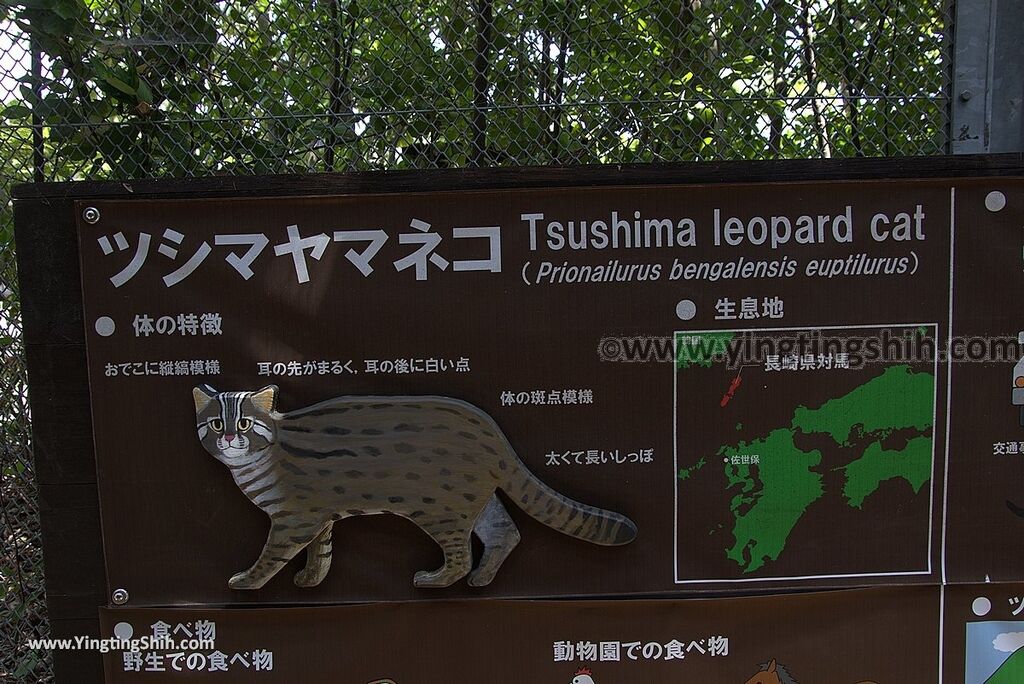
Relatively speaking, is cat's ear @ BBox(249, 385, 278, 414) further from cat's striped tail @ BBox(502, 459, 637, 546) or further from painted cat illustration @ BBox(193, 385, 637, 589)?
cat's striped tail @ BBox(502, 459, 637, 546)

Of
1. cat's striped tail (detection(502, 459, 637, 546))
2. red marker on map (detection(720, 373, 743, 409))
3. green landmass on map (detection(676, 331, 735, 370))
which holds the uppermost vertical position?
Result: green landmass on map (detection(676, 331, 735, 370))

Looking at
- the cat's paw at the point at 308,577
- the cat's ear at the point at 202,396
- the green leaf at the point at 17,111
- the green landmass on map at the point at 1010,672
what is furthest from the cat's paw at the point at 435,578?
the green leaf at the point at 17,111

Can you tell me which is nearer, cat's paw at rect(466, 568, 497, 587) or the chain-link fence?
cat's paw at rect(466, 568, 497, 587)

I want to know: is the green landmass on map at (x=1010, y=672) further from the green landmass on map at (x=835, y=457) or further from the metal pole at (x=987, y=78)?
the metal pole at (x=987, y=78)

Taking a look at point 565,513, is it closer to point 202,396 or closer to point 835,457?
point 835,457

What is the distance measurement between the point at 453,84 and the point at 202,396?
1250 mm

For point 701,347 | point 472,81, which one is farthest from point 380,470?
point 472,81

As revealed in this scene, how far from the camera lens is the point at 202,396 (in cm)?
210

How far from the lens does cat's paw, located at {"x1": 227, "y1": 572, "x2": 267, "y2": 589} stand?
2163 millimetres

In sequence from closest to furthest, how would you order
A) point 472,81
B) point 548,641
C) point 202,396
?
point 202,396 < point 548,641 < point 472,81

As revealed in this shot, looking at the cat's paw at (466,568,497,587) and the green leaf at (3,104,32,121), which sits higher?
the green leaf at (3,104,32,121)

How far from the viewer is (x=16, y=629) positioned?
251 centimetres

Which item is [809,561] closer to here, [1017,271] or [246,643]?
[1017,271]

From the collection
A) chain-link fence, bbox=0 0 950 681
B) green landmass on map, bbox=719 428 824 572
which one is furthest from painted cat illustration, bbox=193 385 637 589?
chain-link fence, bbox=0 0 950 681
